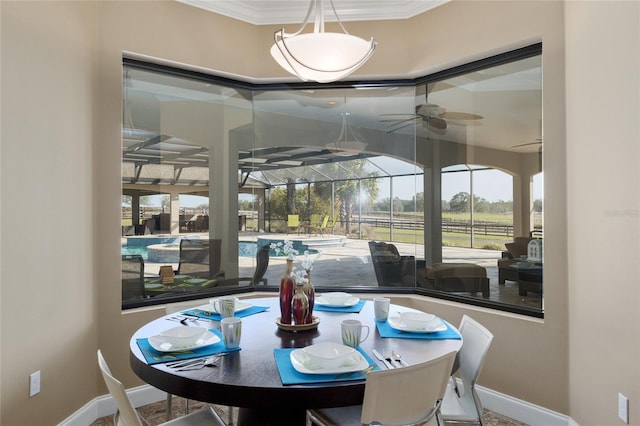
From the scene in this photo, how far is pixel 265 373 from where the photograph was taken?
158 centimetres

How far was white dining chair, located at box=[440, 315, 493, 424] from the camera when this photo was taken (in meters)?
2.00

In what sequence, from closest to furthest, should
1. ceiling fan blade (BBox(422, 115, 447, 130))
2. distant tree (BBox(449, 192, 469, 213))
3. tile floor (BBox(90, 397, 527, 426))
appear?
tile floor (BBox(90, 397, 527, 426)) → distant tree (BBox(449, 192, 469, 213)) → ceiling fan blade (BBox(422, 115, 447, 130))

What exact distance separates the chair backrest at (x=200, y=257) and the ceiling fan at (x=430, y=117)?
6.21ft

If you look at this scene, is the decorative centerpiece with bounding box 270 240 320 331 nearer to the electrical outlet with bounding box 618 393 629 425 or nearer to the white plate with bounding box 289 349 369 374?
the white plate with bounding box 289 349 369 374

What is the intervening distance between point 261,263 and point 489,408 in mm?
2176

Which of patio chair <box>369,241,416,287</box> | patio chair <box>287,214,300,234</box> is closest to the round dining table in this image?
patio chair <box>369,241,416,287</box>

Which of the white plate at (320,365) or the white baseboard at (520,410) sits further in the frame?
the white baseboard at (520,410)

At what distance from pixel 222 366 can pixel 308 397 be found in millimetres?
397

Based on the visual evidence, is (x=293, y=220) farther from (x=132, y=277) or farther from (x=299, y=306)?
(x=299, y=306)

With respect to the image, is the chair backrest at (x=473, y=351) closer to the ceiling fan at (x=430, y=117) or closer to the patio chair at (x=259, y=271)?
the ceiling fan at (x=430, y=117)

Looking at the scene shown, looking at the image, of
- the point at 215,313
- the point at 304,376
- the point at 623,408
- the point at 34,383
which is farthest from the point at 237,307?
the point at 623,408

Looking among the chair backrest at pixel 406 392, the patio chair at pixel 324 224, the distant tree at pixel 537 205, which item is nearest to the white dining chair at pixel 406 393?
the chair backrest at pixel 406 392

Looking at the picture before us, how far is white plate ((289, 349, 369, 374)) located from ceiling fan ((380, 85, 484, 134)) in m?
2.44

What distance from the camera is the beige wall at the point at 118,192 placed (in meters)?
2.18
